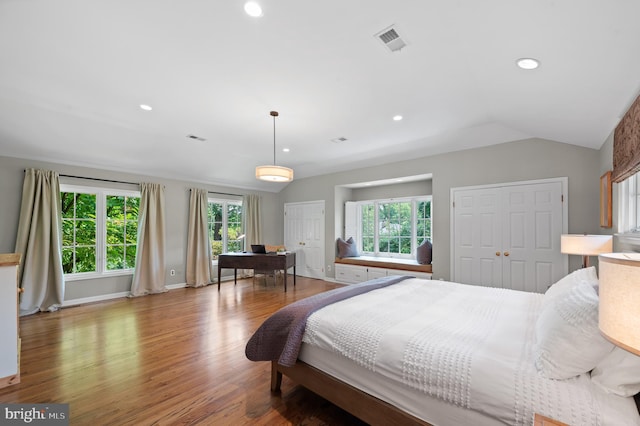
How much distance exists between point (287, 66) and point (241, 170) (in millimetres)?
3973

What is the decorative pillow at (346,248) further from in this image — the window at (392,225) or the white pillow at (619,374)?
the white pillow at (619,374)

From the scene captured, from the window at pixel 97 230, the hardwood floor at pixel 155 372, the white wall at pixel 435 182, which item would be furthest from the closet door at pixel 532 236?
the window at pixel 97 230

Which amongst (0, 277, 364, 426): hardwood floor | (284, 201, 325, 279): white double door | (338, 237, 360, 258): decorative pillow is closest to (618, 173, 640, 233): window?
(0, 277, 364, 426): hardwood floor

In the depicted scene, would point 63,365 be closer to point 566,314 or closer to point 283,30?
point 283,30

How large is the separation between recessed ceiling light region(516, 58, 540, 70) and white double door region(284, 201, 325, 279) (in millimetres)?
4695

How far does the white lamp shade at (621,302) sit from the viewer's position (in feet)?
2.26

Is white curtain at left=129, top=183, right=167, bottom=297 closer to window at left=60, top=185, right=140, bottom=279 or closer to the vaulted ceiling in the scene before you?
window at left=60, top=185, right=140, bottom=279

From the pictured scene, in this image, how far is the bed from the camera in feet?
3.67

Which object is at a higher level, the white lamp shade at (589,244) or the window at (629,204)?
the window at (629,204)

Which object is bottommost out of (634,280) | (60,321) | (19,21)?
(60,321)

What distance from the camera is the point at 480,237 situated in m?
4.28

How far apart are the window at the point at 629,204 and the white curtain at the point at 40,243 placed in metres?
6.84

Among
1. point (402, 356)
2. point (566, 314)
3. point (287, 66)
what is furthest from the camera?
point (287, 66)

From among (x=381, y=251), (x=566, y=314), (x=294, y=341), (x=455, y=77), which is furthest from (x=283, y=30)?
(x=381, y=251)
